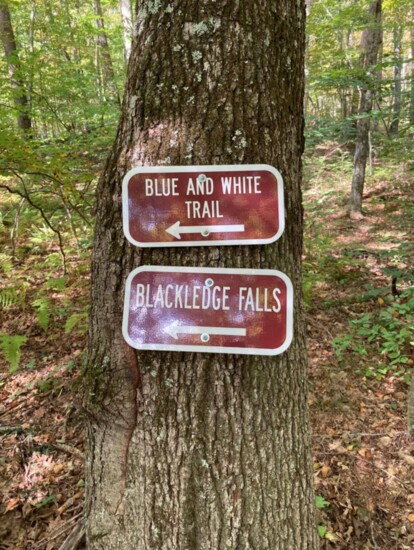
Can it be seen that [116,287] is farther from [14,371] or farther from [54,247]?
[54,247]

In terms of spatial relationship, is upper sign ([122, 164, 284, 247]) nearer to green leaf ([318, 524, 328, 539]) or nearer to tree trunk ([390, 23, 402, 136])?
green leaf ([318, 524, 328, 539])

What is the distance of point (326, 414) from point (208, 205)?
2.61 metres

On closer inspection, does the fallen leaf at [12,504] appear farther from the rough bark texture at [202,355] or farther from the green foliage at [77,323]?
the green foliage at [77,323]

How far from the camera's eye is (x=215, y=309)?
3.86ft

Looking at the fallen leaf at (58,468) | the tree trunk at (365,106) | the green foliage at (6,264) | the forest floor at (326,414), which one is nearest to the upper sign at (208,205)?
the forest floor at (326,414)

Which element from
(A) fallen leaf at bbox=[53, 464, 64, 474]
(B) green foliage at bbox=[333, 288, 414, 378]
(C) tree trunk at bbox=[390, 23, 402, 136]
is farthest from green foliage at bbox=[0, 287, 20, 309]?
(C) tree trunk at bbox=[390, 23, 402, 136]

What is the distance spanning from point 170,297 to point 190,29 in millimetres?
832

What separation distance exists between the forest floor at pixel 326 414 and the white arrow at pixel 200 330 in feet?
1.63

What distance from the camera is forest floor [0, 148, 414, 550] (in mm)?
2172

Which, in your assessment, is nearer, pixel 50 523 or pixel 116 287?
pixel 116 287

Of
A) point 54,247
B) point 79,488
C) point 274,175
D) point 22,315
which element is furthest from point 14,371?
point 274,175

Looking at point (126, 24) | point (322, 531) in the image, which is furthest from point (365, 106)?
point (322, 531)

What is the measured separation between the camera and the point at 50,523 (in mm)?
2154

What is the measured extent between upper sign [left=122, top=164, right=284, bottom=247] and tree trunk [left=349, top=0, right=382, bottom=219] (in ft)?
21.1
